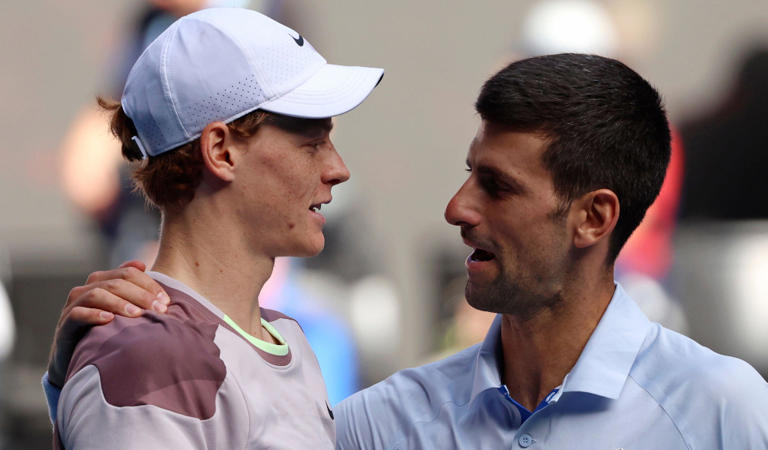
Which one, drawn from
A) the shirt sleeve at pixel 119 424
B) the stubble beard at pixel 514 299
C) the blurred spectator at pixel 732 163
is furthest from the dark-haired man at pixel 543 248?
the blurred spectator at pixel 732 163

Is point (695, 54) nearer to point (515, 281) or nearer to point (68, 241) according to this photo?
point (68, 241)

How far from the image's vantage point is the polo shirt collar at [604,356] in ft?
6.95

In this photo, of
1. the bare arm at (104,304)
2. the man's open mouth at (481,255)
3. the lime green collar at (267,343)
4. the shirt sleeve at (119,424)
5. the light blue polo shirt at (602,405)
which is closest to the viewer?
the shirt sleeve at (119,424)

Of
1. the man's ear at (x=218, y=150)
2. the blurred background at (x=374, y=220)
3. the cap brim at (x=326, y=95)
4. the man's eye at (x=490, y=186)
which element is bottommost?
the blurred background at (x=374, y=220)

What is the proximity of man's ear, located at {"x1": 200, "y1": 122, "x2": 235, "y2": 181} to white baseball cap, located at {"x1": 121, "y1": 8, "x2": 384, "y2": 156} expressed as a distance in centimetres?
2

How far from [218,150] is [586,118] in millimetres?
789

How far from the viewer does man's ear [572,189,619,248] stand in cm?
229

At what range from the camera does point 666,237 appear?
26.4 ft

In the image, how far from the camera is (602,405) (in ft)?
6.95

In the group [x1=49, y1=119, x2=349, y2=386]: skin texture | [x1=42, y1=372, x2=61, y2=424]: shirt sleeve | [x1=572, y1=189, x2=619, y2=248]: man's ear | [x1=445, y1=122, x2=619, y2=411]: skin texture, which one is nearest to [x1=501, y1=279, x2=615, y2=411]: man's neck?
[x1=445, y1=122, x2=619, y2=411]: skin texture

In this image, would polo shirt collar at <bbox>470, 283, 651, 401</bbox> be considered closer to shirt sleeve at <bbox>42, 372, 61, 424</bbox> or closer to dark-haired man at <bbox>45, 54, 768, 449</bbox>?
dark-haired man at <bbox>45, 54, 768, 449</bbox>

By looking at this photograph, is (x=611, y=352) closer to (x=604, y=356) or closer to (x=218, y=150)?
(x=604, y=356)

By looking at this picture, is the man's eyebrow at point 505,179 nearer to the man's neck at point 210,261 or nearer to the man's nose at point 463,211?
the man's nose at point 463,211

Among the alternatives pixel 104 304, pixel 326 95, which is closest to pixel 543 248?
pixel 326 95
